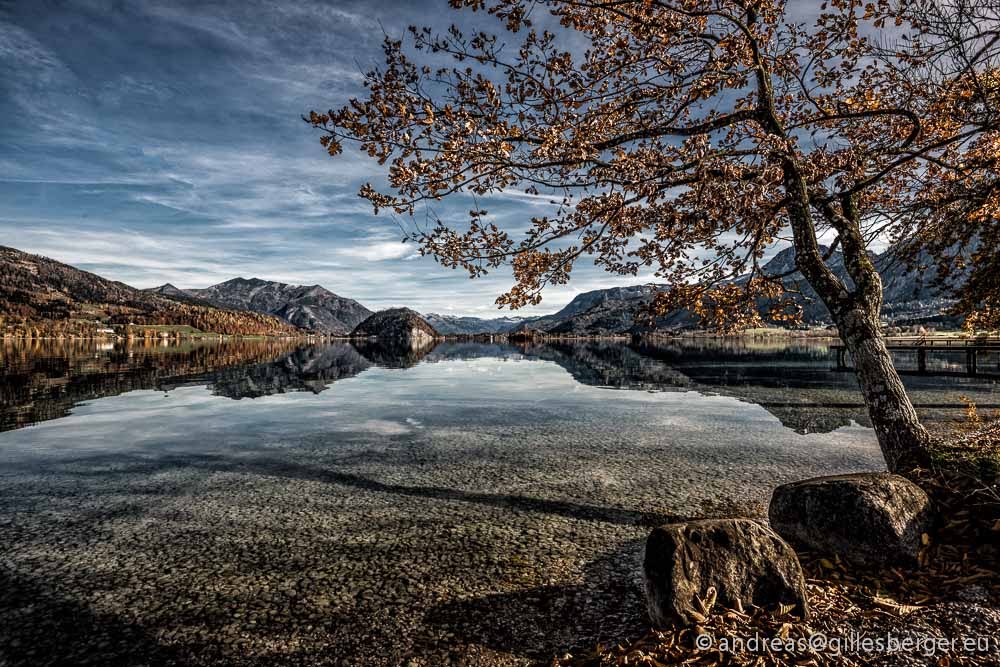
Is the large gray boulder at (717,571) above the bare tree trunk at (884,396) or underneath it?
underneath

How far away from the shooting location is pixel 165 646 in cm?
590

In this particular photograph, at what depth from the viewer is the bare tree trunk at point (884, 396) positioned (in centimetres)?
988

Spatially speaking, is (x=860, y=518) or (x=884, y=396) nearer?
(x=860, y=518)

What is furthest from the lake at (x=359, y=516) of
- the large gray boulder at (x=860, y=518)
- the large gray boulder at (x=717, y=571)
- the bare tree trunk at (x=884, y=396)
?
the bare tree trunk at (x=884, y=396)

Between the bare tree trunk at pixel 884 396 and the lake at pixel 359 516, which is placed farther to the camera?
the bare tree trunk at pixel 884 396

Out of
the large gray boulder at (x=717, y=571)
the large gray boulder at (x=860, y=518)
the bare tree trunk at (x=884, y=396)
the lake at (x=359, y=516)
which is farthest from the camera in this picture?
the bare tree trunk at (x=884, y=396)

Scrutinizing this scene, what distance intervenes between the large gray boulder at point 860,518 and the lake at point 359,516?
7.95 ft

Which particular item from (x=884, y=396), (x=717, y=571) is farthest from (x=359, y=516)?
(x=884, y=396)

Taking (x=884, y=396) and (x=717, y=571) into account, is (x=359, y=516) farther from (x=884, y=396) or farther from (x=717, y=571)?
(x=884, y=396)

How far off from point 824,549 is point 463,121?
9.21m

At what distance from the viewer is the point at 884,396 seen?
10.4 metres

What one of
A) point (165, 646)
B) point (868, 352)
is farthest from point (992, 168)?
point (165, 646)

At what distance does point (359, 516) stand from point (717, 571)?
7.14 meters

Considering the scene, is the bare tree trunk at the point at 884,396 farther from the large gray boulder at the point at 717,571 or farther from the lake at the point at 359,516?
the large gray boulder at the point at 717,571
